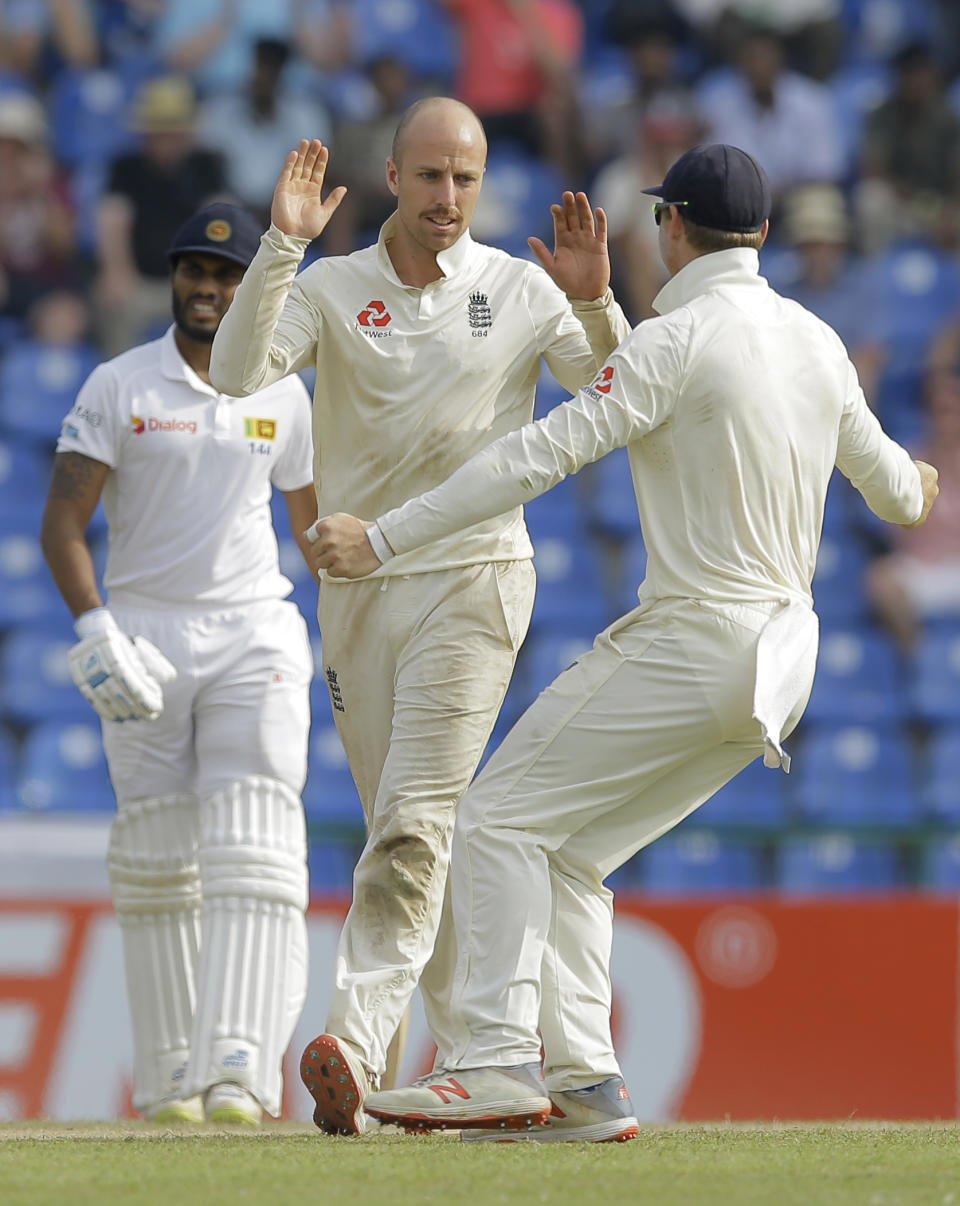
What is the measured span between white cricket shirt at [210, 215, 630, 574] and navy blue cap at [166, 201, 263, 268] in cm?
78

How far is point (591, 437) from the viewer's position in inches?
157

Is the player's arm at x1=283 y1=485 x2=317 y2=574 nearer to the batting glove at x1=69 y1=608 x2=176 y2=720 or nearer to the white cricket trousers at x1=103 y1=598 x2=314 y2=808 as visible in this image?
the white cricket trousers at x1=103 y1=598 x2=314 y2=808

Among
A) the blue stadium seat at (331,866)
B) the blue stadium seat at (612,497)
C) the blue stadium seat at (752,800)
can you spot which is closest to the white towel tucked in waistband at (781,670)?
the blue stadium seat at (331,866)

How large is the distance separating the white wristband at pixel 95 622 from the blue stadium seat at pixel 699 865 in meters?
3.09

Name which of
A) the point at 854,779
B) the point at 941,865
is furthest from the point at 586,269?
the point at 854,779

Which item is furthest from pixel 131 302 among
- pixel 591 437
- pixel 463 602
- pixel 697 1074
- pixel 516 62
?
pixel 591 437

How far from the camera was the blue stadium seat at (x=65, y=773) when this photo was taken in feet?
30.4

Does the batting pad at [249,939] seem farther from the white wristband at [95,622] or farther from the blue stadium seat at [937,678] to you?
the blue stadium seat at [937,678]

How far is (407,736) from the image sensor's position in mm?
4625

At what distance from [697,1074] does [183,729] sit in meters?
2.70

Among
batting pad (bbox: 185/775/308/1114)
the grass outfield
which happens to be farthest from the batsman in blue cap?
batting pad (bbox: 185/775/308/1114)

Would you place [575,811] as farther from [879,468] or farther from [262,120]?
[262,120]

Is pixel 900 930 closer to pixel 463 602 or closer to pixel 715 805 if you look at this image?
pixel 715 805

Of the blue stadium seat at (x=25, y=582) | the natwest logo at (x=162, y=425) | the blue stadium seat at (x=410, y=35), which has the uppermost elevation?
the blue stadium seat at (x=410, y=35)
